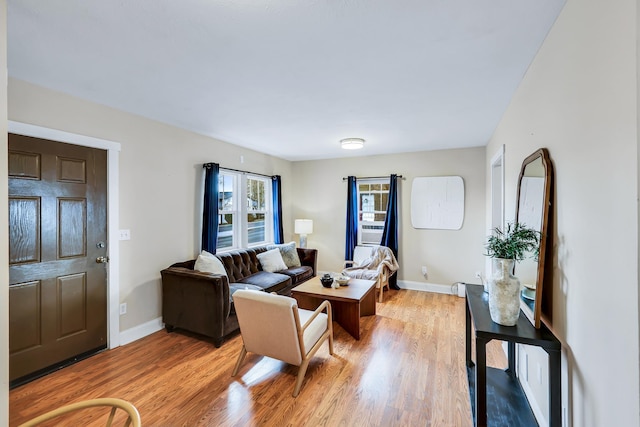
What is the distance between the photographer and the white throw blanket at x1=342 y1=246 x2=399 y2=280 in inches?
174

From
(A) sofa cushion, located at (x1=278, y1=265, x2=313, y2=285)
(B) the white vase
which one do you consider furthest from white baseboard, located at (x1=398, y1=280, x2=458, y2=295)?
(B) the white vase

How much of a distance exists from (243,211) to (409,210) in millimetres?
2874

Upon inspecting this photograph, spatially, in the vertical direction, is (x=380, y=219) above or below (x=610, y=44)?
below

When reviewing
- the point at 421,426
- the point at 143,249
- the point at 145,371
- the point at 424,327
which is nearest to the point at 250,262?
the point at 143,249

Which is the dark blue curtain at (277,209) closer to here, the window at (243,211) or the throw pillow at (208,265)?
the window at (243,211)

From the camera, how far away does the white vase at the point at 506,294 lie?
1627mm

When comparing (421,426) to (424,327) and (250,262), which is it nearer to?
(424,327)

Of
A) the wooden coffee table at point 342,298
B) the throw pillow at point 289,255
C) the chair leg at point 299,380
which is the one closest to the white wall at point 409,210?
the throw pillow at point 289,255

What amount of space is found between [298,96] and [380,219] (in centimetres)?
324

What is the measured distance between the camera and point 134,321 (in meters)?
3.08

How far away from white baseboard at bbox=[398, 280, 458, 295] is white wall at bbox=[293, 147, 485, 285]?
2.2 inches

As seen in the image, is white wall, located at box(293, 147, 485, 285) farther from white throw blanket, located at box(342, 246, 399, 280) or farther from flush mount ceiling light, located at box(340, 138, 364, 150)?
Answer: flush mount ceiling light, located at box(340, 138, 364, 150)

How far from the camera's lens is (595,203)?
113 centimetres

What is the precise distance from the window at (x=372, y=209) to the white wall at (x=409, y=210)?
0.23 meters
